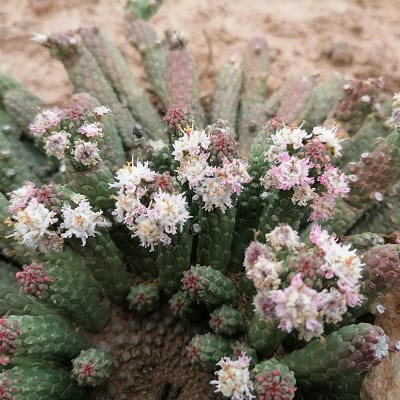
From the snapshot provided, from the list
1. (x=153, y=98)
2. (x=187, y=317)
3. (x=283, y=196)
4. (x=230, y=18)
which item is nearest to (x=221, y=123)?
(x=283, y=196)

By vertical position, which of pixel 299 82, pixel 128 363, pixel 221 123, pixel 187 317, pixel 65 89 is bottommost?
pixel 128 363

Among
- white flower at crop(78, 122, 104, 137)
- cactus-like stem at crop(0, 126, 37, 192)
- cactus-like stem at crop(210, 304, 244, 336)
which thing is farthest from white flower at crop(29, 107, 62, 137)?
cactus-like stem at crop(210, 304, 244, 336)

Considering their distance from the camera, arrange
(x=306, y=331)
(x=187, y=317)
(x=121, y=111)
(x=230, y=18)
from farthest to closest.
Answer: (x=230, y=18), (x=121, y=111), (x=187, y=317), (x=306, y=331)

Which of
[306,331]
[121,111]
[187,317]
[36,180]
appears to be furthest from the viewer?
[121,111]

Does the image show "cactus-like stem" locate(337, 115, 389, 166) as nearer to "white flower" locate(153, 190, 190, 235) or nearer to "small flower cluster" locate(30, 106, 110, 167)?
"white flower" locate(153, 190, 190, 235)

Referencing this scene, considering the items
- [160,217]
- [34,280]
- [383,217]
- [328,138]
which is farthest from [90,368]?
[383,217]

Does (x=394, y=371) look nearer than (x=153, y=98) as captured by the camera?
Yes

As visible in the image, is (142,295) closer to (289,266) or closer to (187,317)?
(187,317)
